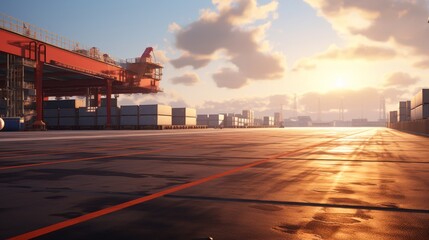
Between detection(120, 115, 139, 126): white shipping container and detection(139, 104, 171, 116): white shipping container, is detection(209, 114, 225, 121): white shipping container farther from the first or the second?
detection(120, 115, 139, 126): white shipping container

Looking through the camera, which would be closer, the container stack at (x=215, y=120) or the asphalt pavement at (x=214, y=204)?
the asphalt pavement at (x=214, y=204)

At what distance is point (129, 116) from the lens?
61719 millimetres

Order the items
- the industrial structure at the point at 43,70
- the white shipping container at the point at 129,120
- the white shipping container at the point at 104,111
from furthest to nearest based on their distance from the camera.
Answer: the white shipping container at the point at 104,111 < the white shipping container at the point at 129,120 < the industrial structure at the point at 43,70

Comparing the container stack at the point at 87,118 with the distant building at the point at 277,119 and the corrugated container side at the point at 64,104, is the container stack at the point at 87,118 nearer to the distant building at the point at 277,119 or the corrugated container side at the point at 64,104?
the corrugated container side at the point at 64,104

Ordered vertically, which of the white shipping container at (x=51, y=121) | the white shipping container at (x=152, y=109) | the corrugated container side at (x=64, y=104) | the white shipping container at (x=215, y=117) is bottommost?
the white shipping container at (x=51, y=121)

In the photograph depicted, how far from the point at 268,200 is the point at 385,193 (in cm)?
195

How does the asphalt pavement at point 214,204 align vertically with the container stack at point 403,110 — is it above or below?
below

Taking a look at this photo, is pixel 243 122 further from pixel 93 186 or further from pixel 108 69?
pixel 93 186

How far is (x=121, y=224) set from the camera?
3875 mm

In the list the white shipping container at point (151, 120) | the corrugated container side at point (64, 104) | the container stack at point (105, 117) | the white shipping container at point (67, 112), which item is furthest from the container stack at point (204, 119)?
the white shipping container at point (67, 112)

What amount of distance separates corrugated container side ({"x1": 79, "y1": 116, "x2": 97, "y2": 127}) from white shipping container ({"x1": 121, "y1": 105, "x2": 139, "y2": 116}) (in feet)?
16.5

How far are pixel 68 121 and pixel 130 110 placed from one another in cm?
1255

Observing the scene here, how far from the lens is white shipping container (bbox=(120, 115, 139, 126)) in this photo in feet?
200

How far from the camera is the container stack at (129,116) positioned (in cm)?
6103
